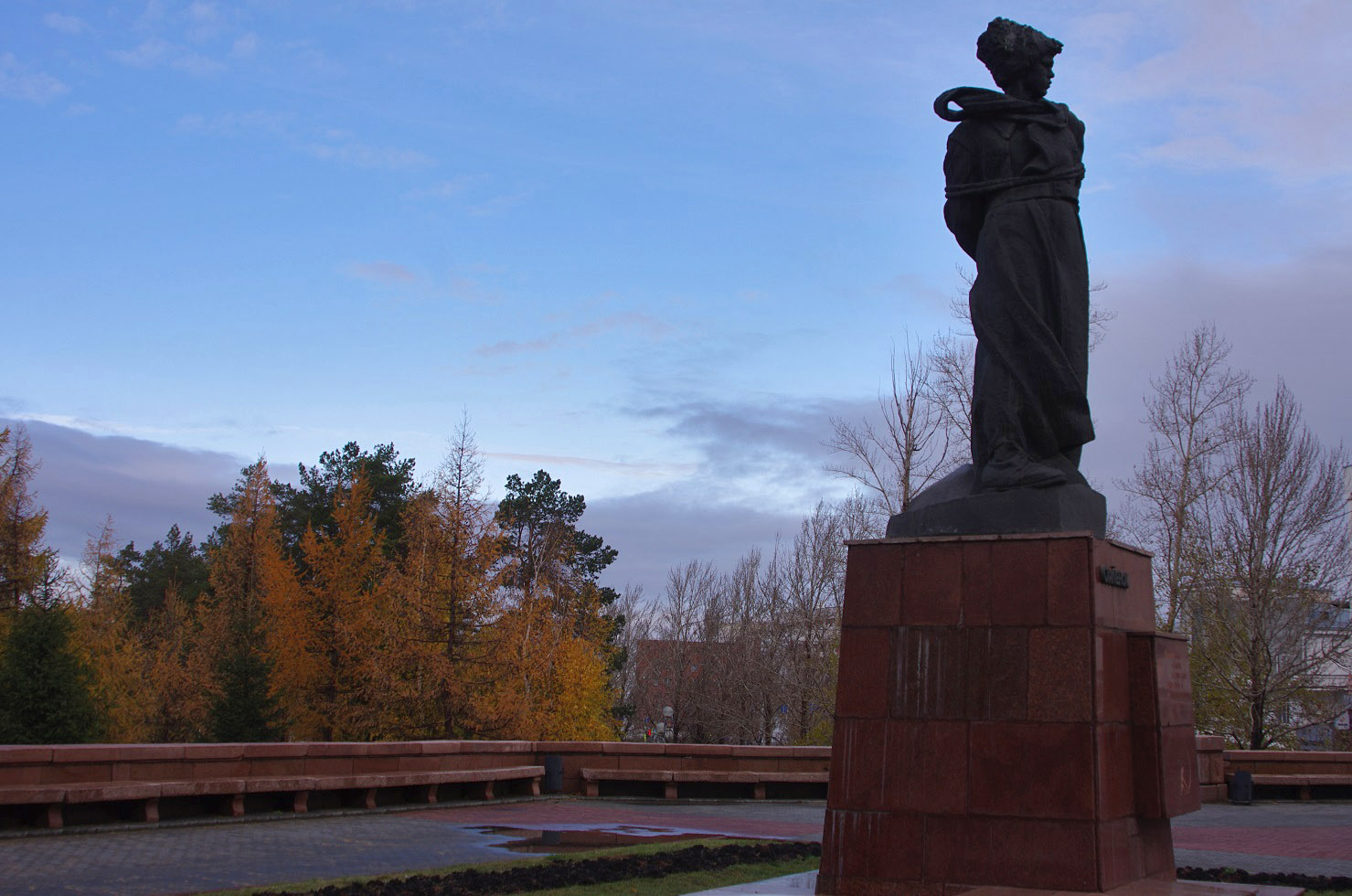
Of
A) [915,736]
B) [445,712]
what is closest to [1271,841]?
[915,736]

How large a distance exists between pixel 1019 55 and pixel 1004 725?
4467 millimetres

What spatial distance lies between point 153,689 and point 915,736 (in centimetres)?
3005

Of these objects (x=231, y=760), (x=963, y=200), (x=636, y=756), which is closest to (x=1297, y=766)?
(x=636, y=756)

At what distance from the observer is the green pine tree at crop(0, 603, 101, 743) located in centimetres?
1584

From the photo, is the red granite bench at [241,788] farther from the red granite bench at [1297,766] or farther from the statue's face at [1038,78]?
the red granite bench at [1297,766]

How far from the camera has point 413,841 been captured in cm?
1085

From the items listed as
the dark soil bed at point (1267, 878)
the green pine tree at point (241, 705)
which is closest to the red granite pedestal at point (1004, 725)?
the dark soil bed at point (1267, 878)

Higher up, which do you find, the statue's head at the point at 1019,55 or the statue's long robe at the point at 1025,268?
the statue's head at the point at 1019,55

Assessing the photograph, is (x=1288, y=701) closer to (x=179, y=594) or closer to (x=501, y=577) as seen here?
(x=501, y=577)

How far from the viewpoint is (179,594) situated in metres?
52.5

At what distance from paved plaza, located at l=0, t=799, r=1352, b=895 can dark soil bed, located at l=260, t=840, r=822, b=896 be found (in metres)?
1.12

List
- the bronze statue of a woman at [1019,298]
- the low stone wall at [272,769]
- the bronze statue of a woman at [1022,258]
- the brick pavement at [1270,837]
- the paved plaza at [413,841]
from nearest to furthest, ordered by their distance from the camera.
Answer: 1. the bronze statue of a woman at [1019,298]
2. the bronze statue of a woman at [1022,258]
3. the paved plaza at [413,841]
4. the brick pavement at [1270,837]
5. the low stone wall at [272,769]

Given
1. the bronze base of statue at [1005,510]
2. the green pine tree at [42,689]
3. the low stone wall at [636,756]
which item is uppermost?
the bronze base of statue at [1005,510]

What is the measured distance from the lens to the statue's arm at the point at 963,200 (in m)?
8.10
